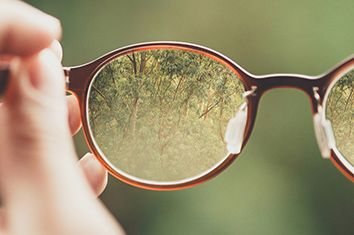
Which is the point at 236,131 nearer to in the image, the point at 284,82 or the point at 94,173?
the point at 284,82

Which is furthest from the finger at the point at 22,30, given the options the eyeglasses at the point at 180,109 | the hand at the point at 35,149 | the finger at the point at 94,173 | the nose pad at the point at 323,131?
the nose pad at the point at 323,131

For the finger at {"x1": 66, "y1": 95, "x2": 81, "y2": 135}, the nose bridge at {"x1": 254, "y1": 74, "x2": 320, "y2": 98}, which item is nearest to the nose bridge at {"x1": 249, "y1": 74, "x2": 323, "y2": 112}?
the nose bridge at {"x1": 254, "y1": 74, "x2": 320, "y2": 98}

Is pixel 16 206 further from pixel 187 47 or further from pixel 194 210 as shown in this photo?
pixel 194 210

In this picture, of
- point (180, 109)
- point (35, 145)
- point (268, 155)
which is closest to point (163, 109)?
point (180, 109)

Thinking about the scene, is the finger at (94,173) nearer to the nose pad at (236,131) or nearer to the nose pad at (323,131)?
the nose pad at (236,131)

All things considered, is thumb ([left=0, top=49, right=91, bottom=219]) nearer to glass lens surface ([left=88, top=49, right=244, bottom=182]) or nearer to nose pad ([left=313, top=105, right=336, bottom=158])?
glass lens surface ([left=88, top=49, right=244, bottom=182])

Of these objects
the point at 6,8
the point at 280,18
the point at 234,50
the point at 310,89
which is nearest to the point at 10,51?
the point at 6,8

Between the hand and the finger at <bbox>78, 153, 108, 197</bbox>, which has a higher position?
the hand
